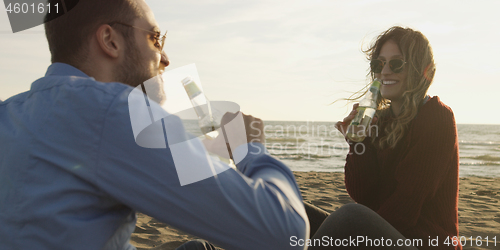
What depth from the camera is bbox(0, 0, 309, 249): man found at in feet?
2.71

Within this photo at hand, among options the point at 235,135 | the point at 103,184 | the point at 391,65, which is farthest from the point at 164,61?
the point at 391,65

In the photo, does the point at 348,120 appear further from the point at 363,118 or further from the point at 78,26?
the point at 78,26

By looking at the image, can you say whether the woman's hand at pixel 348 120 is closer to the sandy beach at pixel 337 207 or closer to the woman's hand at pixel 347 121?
the woman's hand at pixel 347 121

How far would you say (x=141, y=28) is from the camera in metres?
1.39

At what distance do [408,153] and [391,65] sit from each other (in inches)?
35.1

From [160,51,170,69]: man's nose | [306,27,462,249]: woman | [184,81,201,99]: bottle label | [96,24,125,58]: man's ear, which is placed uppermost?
[96,24,125,58]: man's ear

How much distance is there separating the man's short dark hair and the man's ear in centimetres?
2

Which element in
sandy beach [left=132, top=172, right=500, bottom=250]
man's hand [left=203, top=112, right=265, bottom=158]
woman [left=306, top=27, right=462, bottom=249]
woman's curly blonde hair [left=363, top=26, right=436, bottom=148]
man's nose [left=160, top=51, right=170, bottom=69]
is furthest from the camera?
sandy beach [left=132, top=172, right=500, bottom=250]

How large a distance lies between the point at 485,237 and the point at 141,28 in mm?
5067

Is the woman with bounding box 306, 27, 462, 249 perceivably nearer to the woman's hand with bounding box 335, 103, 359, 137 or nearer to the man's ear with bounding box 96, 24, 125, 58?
the woman's hand with bounding box 335, 103, 359, 137

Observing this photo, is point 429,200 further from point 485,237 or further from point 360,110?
point 485,237

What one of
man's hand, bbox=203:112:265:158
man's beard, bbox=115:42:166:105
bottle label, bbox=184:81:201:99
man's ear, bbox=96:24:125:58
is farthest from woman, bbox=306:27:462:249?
man's ear, bbox=96:24:125:58

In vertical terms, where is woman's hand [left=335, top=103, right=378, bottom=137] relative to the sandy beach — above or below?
above

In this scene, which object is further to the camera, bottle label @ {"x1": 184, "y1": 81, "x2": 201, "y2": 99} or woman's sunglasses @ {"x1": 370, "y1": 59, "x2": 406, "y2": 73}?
woman's sunglasses @ {"x1": 370, "y1": 59, "x2": 406, "y2": 73}
